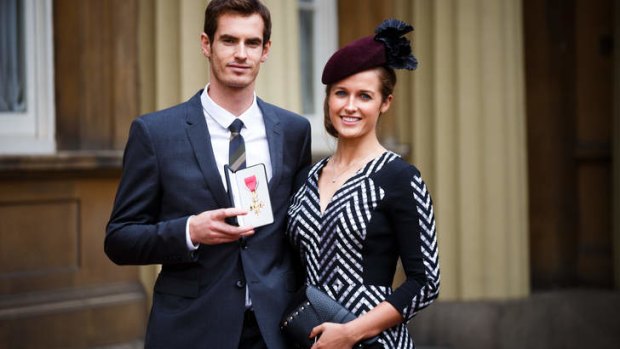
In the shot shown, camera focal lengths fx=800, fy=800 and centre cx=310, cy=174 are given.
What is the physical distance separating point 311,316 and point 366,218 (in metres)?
0.35

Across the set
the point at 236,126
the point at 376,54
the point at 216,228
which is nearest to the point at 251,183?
the point at 216,228

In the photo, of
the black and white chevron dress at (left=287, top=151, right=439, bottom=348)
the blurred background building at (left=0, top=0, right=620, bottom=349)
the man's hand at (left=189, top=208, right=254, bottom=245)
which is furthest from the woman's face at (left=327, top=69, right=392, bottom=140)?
the blurred background building at (left=0, top=0, right=620, bottom=349)

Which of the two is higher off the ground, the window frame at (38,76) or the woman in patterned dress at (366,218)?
the window frame at (38,76)

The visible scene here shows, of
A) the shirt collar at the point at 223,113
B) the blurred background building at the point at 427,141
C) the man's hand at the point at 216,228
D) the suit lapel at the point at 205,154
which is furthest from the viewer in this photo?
the blurred background building at the point at 427,141

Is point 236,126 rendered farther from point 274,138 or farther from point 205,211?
point 205,211

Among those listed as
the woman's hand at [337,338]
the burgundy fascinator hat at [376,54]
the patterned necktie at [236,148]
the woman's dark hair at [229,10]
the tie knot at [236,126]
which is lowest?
the woman's hand at [337,338]

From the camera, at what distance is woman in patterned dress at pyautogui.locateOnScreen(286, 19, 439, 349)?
2.46m

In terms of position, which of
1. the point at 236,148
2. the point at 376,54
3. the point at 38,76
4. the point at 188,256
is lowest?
the point at 188,256

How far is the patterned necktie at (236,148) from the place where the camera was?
2477 millimetres

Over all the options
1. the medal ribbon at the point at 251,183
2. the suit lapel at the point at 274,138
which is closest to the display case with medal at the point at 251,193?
the medal ribbon at the point at 251,183

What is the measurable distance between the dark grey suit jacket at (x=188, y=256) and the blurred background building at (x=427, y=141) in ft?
6.28

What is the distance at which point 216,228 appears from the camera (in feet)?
7.67

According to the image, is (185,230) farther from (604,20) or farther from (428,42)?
(604,20)

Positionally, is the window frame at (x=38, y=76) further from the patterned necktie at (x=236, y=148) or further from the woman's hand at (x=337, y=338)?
the woman's hand at (x=337, y=338)
